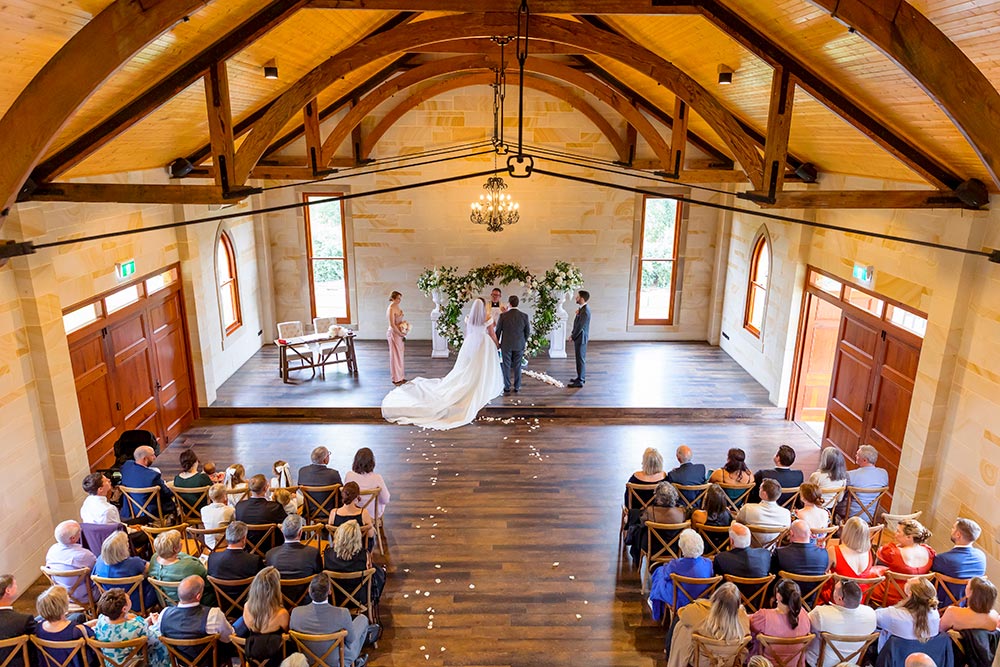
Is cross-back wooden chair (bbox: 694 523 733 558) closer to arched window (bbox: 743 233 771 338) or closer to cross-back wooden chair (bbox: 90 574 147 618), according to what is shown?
cross-back wooden chair (bbox: 90 574 147 618)

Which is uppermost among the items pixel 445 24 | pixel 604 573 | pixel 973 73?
pixel 445 24

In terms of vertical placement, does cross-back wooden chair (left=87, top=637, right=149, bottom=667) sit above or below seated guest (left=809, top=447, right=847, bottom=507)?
below

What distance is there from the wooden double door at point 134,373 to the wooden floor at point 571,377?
85 centimetres

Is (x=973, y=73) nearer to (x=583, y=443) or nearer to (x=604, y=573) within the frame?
(x=604, y=573)

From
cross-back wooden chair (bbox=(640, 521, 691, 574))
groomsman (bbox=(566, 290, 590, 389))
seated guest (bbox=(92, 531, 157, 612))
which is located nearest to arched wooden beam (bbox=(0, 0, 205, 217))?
seated guest (bbox=(92, 531, 157, 612))

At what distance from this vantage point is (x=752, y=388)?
34.9ft

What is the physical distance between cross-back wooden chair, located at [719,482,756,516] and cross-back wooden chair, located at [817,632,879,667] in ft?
5.83

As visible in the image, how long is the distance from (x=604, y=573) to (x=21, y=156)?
223 inches

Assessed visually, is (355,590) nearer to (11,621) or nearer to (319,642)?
(319,642)

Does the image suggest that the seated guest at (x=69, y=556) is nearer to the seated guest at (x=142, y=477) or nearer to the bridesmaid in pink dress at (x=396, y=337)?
the seated guest at (x=142, y=477)

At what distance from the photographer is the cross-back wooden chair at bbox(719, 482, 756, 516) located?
6.16m

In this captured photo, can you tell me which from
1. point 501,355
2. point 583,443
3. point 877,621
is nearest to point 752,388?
point 583,443

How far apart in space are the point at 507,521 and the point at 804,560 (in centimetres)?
308

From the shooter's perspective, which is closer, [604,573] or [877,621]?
[877,621]
